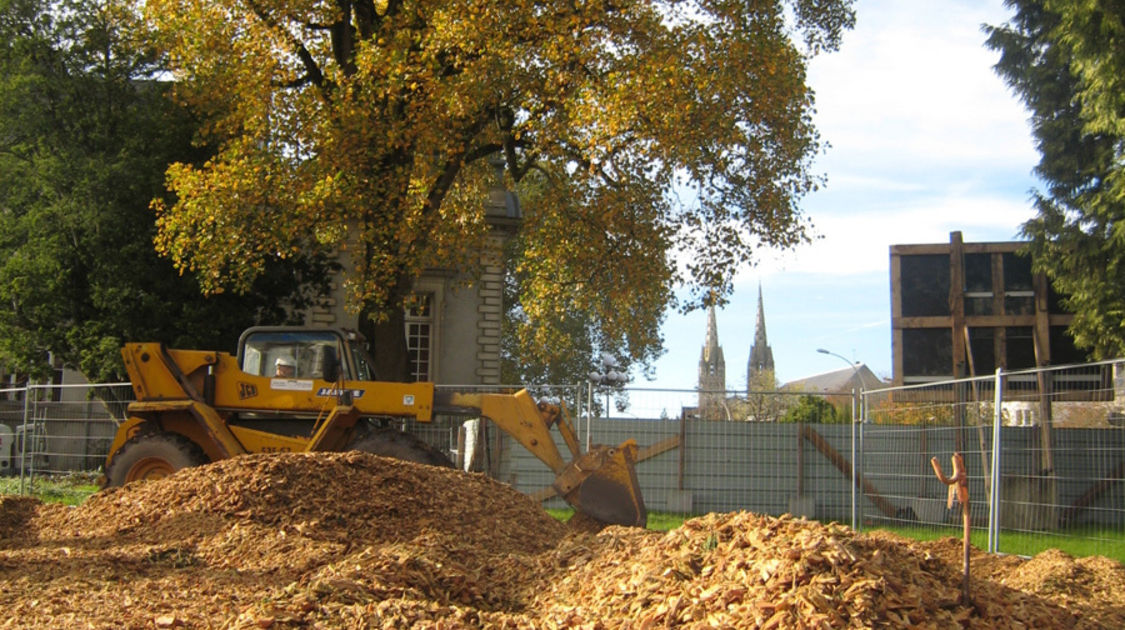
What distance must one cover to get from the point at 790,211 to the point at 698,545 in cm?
1578

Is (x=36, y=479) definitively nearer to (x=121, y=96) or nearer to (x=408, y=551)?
(x=121, y=96)

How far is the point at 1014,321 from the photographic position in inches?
1077

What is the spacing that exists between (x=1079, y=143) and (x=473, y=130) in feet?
47.4

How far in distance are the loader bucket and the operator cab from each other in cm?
332

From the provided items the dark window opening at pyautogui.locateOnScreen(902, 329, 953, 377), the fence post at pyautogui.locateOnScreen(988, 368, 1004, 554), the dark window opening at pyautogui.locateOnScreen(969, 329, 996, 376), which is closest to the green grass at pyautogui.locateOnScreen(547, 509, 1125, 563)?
the fence post at pyautogui.locateOnScreen(988, 368, 1004, 554)

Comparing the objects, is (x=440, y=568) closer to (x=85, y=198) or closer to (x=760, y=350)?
(x=85, y=198)

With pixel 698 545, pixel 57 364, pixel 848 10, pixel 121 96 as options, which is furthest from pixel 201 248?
pixel 698 545

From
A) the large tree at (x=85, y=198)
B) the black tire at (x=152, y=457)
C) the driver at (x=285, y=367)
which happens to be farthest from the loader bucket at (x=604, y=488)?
the large tree at (x=85, y=198)

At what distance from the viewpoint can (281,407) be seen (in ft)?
45.3

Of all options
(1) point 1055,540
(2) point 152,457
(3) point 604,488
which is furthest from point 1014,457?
(2) point 152,457

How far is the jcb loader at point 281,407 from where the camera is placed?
13.2 meters

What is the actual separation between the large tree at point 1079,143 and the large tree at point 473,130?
6.13 meters

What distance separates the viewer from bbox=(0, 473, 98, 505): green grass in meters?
18.4

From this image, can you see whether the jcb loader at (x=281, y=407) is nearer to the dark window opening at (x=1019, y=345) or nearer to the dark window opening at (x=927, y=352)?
the dark window opening at (x=927, y=352)
